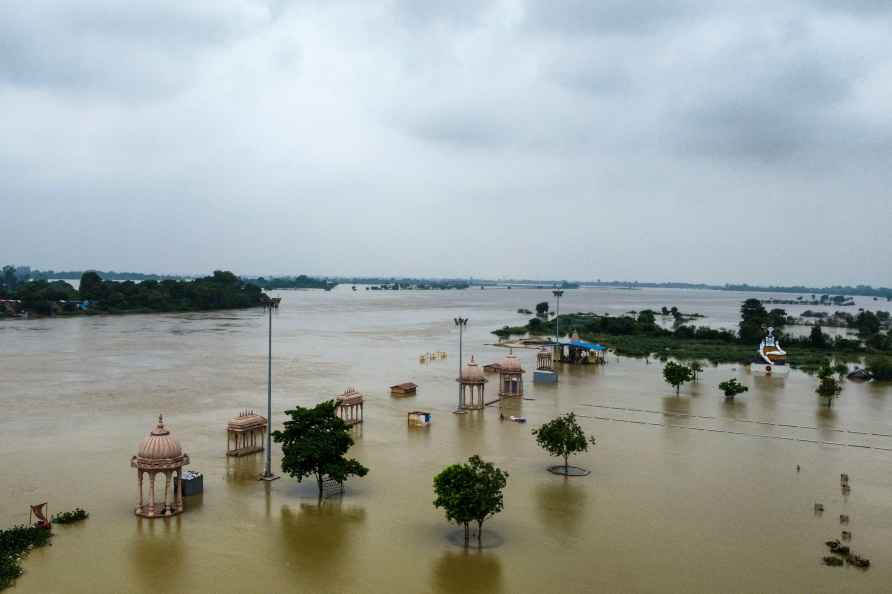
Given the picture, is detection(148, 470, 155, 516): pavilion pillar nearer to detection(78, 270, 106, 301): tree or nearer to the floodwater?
the floodwater

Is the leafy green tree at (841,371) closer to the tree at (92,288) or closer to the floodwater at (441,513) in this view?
the floodwater at (441,513)

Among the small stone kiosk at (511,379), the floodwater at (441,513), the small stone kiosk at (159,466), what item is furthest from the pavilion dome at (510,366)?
the small stone kiosk at (159,466)

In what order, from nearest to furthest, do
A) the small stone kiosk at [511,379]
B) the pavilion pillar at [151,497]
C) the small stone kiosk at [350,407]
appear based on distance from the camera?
1. the pavilion pillar at [151,497]
2. the small stone kiosk at [350,407]
3. the small stone kiosk at [511,379]

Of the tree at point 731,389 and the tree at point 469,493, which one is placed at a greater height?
the tree at point 469,493

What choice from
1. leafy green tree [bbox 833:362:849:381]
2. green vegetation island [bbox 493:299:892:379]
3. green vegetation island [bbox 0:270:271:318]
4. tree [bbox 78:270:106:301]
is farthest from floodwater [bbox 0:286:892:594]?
tree [bbox 78:270:106:301]

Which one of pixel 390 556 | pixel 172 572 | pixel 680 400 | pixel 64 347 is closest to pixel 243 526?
pixel 172 572
